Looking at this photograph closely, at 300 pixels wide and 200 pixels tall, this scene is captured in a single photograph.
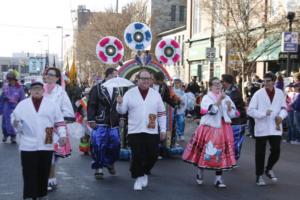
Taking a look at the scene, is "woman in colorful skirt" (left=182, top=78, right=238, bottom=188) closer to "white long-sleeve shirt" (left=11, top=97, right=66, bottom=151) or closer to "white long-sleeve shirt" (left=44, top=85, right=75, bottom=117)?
"white long-sleeve shirt" (left=44, top=85, right=75, bottom=117)

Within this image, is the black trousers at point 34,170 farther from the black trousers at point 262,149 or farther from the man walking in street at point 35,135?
the black trousers at point 262,149

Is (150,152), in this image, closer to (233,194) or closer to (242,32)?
(233,194)

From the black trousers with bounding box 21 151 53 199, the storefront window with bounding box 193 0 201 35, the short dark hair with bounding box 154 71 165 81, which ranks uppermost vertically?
the storefront window with bounding box 193 0 201 35

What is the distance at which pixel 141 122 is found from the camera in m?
7.95

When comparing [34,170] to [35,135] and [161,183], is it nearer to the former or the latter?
[35,135]

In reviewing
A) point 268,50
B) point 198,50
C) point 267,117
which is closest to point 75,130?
point 267,117

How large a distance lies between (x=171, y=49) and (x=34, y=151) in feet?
23.2

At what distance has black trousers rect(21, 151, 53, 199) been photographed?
20.8 feet

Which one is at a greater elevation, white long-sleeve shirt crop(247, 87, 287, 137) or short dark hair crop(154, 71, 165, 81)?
short dark hair crop(154, 71, 165, 81)

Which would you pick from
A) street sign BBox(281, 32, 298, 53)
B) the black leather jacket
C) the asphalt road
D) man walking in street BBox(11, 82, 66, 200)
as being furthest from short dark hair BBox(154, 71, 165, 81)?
street sign BBox(281, 32, 298, 53)

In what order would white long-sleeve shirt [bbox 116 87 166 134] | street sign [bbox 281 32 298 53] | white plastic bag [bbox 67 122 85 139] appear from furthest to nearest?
street sign [bbox 281 32 298 53], white plastic bag [bbox 67 122 85 139], white long-sleeve shirt [bbox 116 87 166 134]

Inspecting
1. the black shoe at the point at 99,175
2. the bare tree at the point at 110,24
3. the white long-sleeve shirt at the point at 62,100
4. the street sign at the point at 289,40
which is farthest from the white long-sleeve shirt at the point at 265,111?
the bare tree at the point at 110,24

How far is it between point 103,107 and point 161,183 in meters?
1.58

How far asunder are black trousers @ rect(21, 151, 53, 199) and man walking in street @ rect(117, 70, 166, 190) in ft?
6.00
